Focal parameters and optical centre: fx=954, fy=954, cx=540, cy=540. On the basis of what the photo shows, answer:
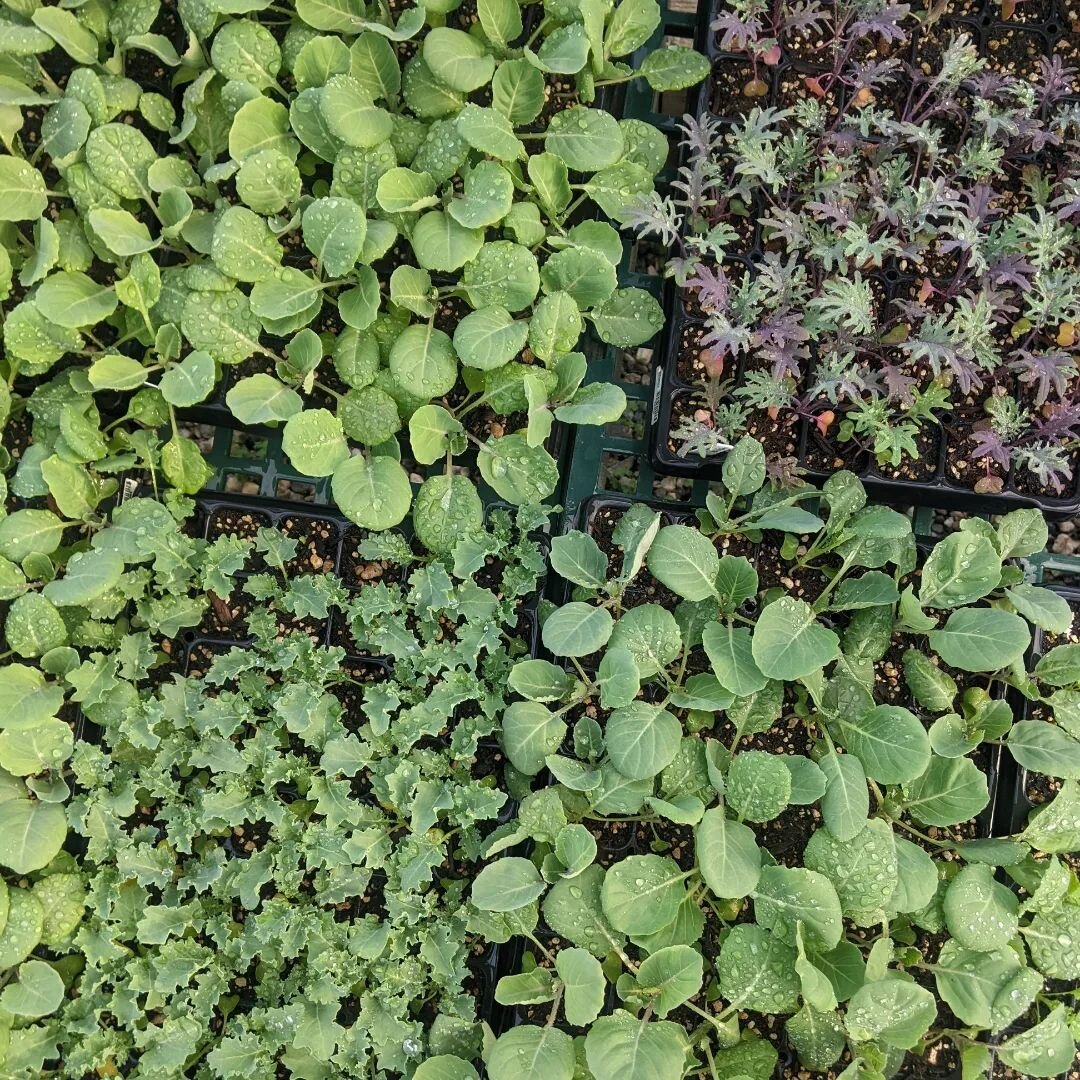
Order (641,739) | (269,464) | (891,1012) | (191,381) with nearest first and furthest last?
(891,1012), (641,739), (191,381), (269,464)

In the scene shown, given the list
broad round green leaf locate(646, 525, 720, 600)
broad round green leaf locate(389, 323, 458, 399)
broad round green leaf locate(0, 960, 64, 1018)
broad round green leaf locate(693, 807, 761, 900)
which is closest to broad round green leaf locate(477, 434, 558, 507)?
broad round green leaf locate(389, 323, 458, 399)

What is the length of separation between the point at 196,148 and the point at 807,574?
1.60 meters

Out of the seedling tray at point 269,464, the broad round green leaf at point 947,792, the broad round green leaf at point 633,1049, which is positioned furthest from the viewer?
the seedling tray at point 269,464

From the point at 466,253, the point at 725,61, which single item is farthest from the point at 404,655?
the point at 725,61

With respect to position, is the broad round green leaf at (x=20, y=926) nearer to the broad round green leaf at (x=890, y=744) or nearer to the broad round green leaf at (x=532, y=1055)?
the broad round green leaf at (x=532, y=1055)

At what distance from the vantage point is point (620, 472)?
7.43ft

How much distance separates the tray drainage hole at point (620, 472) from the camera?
7.36 ft

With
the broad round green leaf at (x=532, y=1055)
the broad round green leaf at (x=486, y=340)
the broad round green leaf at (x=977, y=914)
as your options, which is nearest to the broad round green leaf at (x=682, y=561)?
the broad round green leaf at (x=486, y=340)

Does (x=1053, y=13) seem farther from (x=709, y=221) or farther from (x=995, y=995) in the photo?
(x=995, y=995)

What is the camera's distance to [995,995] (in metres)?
1.76

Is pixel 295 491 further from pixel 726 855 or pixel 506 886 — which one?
pixel 726 855

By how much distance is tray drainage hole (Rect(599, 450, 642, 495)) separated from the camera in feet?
7.36

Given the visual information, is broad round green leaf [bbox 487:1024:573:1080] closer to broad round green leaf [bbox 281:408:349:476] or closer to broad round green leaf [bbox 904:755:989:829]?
broad round green leaf [bbox 904:755:989:829]

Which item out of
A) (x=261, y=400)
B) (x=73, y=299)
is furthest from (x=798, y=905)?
(x=73, y=299)
